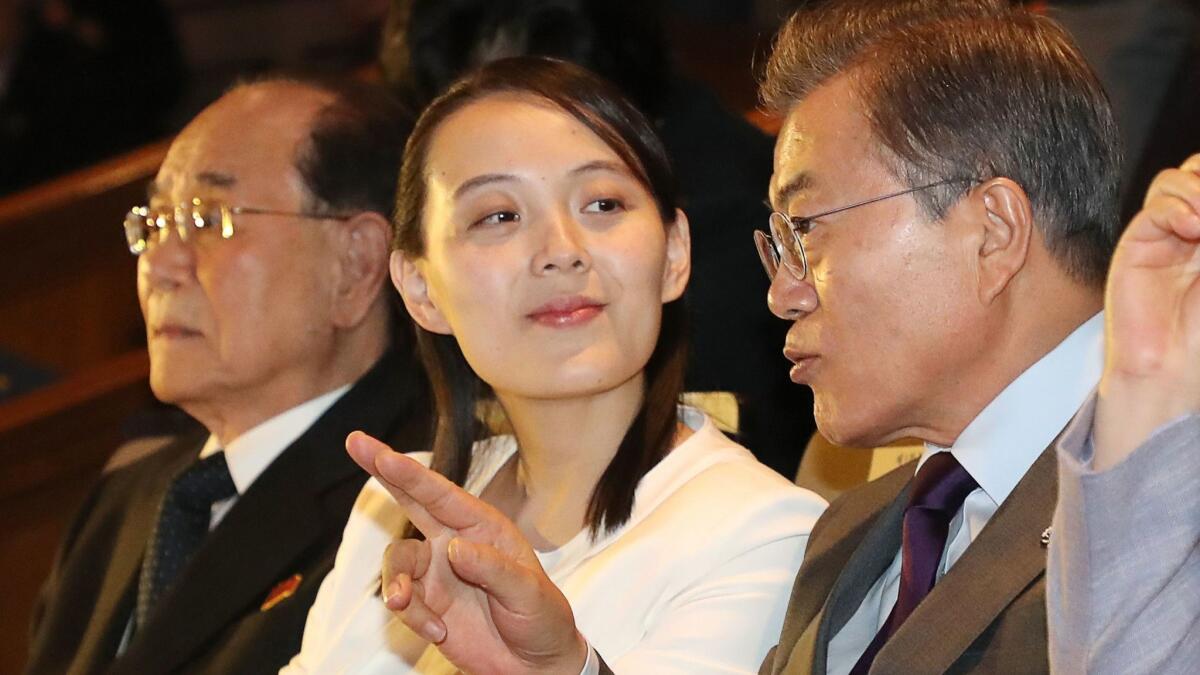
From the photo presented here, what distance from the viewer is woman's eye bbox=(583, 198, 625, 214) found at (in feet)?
7.63

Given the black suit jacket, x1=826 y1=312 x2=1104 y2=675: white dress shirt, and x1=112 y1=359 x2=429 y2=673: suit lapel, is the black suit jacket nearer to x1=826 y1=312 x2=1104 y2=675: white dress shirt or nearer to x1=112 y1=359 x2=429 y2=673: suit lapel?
x1=112 y1=359 x2=429 y2=673: suit lapel

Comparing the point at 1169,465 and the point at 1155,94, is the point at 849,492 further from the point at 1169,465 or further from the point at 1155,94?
the point at 1155,94

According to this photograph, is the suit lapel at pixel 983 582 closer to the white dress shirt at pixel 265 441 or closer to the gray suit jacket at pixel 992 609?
the gray suit jacket at pixel 992 609

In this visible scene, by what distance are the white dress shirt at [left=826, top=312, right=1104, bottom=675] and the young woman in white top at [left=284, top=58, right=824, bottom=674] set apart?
295 mm

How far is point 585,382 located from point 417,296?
0.36 metres

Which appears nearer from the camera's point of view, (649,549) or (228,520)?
(649,549)

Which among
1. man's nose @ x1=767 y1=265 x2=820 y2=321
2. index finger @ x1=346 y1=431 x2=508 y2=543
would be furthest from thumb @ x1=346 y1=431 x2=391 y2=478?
man's nose @ x1=767 y1=265 x2=820 y2=321

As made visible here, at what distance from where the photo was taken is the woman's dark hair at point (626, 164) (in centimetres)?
232

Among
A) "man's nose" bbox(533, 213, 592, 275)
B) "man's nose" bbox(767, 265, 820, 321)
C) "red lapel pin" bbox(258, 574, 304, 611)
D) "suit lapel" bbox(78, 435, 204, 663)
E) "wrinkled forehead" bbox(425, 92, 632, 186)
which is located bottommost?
"suit lapel" bbox(78, 435, 204, 663)

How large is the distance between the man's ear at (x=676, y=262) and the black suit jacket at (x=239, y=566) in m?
0.60

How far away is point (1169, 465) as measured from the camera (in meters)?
1.53

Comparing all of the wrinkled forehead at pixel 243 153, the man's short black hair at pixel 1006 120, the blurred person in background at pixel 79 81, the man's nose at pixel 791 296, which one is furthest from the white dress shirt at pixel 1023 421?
the blurred person in background at pixel 79 81

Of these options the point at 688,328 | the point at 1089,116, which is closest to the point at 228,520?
the point at 688,328

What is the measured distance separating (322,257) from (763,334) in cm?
77
